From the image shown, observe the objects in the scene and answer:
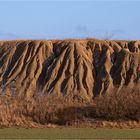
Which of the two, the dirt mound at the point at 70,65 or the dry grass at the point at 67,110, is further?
the dirt mound at the point at 70,65

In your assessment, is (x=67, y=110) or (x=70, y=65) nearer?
(x=67, y=110)

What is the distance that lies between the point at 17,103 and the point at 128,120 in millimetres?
9915

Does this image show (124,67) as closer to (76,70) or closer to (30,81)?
(76,70)

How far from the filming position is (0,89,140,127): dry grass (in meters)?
45.7

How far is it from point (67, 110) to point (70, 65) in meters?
37.5

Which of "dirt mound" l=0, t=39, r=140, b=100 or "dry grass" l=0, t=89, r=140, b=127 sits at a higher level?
"dirt mound" l=0, t=39, r=140, b=100

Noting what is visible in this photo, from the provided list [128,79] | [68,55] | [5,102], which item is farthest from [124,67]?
[5,102]

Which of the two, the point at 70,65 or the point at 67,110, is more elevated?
the point at 70,65

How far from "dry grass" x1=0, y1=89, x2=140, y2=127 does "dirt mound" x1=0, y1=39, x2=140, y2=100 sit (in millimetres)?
26319

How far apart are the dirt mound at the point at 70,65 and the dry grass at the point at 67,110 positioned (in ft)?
86.3

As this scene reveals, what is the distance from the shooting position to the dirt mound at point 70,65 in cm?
8019

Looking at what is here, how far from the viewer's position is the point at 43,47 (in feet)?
293

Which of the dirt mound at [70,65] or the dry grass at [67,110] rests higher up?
the dirt mound at [70,65]

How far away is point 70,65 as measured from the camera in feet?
279
